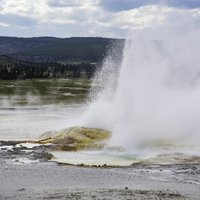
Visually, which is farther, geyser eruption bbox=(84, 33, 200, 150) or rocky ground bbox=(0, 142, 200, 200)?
geyser eruption bbox=(84, 33, 200, 150)

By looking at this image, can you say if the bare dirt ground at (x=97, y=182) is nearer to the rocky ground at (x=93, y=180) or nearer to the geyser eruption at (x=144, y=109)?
the rocky ground at (x=93, y=180)

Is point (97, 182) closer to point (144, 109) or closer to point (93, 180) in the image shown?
point (93, 180)

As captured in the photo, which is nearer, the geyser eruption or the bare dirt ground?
the bare dirt ground

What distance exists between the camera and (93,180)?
1009 centimetres

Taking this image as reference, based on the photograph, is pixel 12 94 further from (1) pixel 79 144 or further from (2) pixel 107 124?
(1) pixel 79 144

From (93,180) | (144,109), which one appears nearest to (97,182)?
(93,180)

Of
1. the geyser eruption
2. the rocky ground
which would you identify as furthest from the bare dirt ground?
the geyser eruption

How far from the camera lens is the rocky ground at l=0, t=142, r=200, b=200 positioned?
28.3 ft

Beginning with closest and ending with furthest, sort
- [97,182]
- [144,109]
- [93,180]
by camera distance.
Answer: [97,182] < [93,180] < [144,109]

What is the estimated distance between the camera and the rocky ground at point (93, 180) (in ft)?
28.3

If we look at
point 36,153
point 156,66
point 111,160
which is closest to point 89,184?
point 111,160

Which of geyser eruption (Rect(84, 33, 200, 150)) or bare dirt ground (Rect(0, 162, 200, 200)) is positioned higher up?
geyser eruption (Rect(84, 33, 200, 150))

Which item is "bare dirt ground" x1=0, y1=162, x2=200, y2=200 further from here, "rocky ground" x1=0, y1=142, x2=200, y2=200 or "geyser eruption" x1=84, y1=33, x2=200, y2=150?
"geyser eruption" x1=84, y1=33, x2=200, y2=150

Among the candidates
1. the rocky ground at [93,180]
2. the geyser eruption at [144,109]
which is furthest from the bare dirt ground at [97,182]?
the geyser eruption at [144,109]
